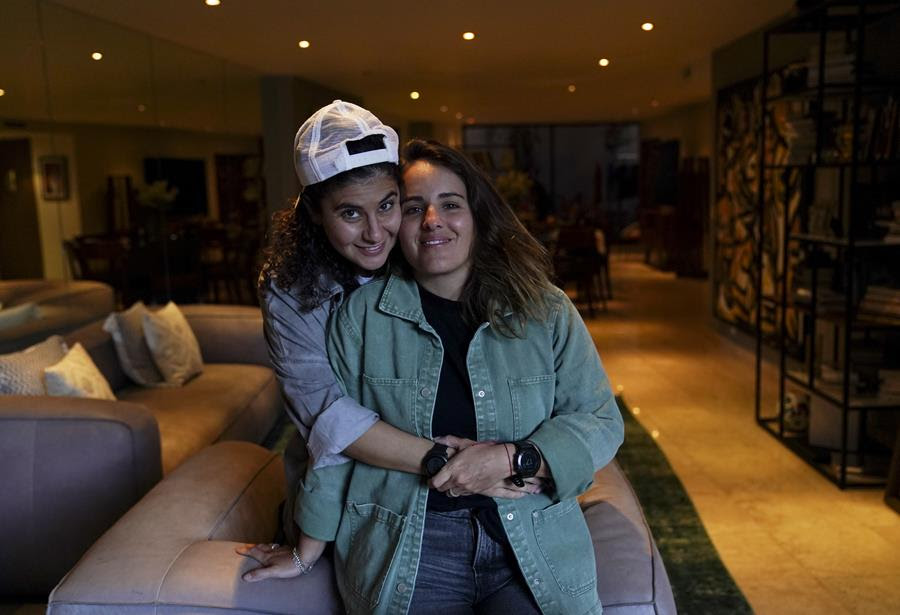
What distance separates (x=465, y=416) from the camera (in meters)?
1.63

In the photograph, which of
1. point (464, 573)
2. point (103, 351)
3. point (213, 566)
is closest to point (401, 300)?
point (464, 573)

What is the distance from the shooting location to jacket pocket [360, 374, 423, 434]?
1621mm

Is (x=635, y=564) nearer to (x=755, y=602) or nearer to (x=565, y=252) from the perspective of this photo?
(x=755, y=602)

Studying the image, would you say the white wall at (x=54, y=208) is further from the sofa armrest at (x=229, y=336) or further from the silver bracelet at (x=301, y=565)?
the silver bracelet at (x=301, y=565)

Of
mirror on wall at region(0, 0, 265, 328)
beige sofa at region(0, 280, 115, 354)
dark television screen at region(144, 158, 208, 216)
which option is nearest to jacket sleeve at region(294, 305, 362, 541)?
beige sofa at region(0, 280, 115, 354)

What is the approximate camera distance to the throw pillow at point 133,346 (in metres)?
4.25

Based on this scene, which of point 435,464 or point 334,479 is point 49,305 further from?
point 435,464

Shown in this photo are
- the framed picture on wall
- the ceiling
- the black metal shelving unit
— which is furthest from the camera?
the ceiling

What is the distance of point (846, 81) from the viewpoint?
416cm

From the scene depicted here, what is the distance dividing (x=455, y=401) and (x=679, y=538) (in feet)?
7.10

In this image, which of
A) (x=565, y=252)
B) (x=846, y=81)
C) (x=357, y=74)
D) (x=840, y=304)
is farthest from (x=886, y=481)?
(x=357, y=74)

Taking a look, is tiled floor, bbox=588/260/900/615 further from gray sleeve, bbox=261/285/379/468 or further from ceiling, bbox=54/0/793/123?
ceiling, bbox=54/0/793/123

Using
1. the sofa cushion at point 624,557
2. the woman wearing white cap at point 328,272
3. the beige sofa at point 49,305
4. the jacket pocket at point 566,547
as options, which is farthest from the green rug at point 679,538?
the beige sofa at point 49,305

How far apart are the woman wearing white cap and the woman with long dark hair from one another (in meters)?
0.04
